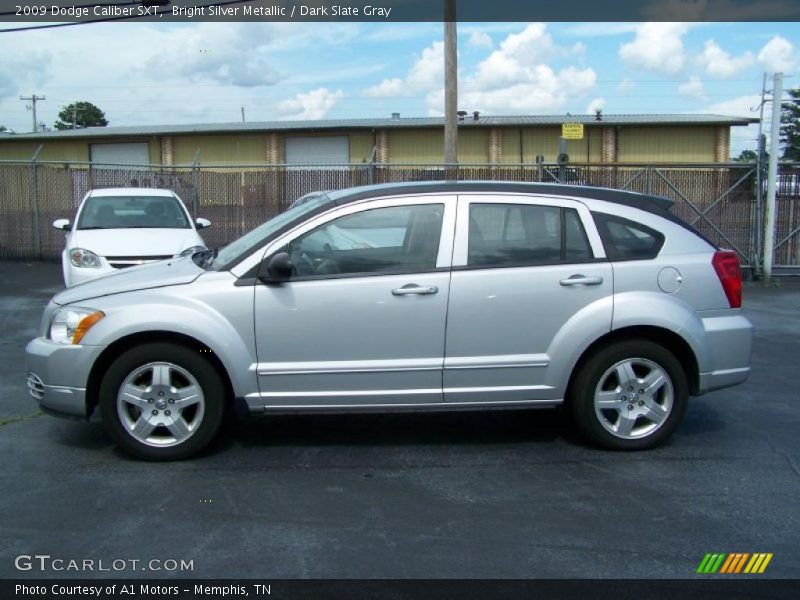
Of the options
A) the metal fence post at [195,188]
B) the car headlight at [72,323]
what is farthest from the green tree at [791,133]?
the car headlight at [72,323]

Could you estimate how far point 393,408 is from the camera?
517 centimetres

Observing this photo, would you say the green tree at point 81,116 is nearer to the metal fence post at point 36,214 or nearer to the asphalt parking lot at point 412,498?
the metal fence post at point 36,214

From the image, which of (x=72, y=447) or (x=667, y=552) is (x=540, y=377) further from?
(x=72, y=447)

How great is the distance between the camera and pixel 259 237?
5.41 metres

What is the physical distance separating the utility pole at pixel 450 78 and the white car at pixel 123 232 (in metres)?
5.67

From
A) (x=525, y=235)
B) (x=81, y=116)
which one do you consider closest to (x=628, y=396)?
(x=525, y=235)

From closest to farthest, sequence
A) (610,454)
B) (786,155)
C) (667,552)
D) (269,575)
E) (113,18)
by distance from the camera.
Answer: (269,575) → (667,552) → (610,454) → (113,18) → (786,155)

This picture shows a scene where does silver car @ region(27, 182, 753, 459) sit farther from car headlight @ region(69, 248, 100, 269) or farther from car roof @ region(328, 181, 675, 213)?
car headlight @ region(69, 248, 100, 269)

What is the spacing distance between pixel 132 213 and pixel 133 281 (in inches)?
263

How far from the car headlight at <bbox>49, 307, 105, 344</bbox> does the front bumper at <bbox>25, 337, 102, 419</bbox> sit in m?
0.05

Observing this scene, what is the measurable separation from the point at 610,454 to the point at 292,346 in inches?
87.4

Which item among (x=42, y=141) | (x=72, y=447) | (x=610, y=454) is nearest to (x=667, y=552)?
(x=610, y=454)

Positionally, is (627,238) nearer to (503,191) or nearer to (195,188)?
(503,191)

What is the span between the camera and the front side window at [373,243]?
5.15 metres
